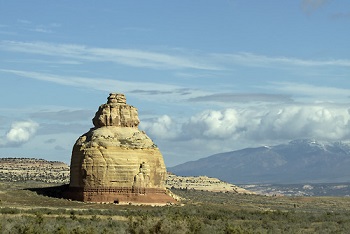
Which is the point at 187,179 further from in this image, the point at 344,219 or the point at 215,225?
the point at 215,225

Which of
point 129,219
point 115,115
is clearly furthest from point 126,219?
point 115,115

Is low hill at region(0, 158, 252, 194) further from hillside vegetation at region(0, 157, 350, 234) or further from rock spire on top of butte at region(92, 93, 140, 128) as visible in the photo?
hillside vegetation at region(0, 157, 350, 234)

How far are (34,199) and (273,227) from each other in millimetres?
28428

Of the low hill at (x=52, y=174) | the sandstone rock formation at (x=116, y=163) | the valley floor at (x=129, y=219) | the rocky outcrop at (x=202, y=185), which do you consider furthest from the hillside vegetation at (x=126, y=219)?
the rocky outcrop at (x=202, y=185)

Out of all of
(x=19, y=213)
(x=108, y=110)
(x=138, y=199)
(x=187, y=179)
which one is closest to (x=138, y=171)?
(x=138, y=199)

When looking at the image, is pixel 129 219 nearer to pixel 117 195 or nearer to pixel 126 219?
pixel 126 219

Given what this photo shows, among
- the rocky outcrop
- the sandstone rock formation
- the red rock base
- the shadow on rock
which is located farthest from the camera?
the rocky outcrop

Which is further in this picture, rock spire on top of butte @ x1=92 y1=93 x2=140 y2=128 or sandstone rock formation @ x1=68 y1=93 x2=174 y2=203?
rock spire on top of butte @ x1=92 y1=93 x2=140 y2=128

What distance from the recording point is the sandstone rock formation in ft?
241

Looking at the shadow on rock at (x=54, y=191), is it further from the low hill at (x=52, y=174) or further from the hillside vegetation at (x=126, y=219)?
the low hill at (x=52, y=174)

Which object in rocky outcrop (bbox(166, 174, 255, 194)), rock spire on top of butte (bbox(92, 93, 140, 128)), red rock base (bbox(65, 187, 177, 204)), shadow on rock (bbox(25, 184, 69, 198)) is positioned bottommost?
red rock base (bbox(65, 187, 177, 204))

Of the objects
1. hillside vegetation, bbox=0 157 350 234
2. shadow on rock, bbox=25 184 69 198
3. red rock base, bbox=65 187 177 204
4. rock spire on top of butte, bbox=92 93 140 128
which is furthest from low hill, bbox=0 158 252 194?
red rock base, bbox=65 187 177 204

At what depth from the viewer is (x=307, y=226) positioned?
58406 millimetres

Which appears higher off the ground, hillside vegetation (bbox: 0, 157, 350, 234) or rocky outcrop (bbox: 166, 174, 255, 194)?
rocky outcrop (bbox: 166, 174, 255, 194)
